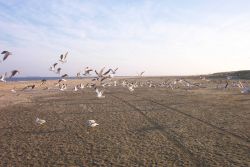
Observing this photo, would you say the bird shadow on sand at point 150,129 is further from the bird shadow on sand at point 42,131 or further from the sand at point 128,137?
the bird shadow on sand at point 42,131

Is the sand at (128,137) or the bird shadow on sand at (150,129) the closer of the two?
the sand at (128,137)

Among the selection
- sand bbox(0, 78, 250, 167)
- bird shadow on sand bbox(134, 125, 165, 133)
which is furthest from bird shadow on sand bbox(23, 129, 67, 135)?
bird shadow on sand bbox(134, 125, 165, 133)

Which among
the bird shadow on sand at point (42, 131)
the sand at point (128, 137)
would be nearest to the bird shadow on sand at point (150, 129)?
the sand at point (128, 137)

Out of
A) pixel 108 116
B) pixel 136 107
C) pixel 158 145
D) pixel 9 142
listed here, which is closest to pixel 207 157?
pixel 158 145

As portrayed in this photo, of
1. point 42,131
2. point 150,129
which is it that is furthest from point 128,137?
point 42,131

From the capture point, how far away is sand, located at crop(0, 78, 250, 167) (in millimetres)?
15094

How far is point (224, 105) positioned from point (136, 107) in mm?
7476

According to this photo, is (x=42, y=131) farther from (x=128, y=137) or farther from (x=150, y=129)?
(x=150, y=129)

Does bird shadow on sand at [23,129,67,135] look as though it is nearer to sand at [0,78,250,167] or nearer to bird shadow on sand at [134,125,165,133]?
sand at [0,78,250,167]

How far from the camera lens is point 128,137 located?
1903cm

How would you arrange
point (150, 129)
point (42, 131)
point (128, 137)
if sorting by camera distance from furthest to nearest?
point (150, 129) → point (42, 131) → point (128, 137)

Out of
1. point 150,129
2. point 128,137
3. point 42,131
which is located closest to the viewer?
point 128,137

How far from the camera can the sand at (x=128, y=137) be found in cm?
1509

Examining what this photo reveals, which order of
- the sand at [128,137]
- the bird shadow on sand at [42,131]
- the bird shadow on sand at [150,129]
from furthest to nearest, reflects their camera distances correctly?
the bird shadow on sand at [150,129]
the bird shadow on sand at [42,131]
the sand at [128,137]
